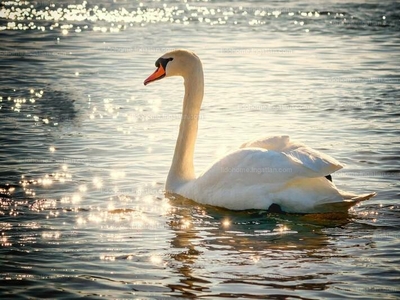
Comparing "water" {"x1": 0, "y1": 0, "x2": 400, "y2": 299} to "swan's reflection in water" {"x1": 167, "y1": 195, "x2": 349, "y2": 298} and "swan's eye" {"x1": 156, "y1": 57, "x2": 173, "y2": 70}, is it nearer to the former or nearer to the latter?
"swan's reflection in water" {"x1": 167, "y1": 195, "x2": 349, "y2": 298}

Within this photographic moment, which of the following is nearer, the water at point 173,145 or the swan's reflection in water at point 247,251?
the swan's reflection in water at point 247,251

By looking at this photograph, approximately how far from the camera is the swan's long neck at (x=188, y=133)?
1088 cm

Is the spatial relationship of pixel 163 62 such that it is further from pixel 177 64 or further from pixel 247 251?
pixel 247 251

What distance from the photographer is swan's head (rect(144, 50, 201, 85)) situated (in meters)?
11.1

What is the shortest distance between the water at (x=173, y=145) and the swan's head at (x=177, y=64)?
1308 millimetres

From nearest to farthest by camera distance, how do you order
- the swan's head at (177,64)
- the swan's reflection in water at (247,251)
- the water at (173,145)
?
the swan's reflection in water at (247,251), the water at (173,145), the swan's head at (177,64)


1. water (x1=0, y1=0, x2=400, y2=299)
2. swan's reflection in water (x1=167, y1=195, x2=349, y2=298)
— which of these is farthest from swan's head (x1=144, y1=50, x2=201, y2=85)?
swan's reflection in water (x1=167, y1=195, x2=349, y2=298)

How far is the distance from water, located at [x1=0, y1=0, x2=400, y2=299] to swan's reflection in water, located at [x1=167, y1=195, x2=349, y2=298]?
24 millimetres

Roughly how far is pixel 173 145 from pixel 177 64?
2.12 m

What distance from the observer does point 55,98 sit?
16266mm

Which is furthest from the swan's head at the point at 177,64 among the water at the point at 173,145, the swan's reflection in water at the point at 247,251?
the swan's reflection in water at the point at 247,251

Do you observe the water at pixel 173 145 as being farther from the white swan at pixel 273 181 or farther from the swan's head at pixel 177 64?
the swan's head at pixel 177 64

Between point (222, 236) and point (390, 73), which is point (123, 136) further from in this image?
point (390, 73)

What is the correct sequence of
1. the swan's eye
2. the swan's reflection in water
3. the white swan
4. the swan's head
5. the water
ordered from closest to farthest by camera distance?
the swan's reflection in water, the water, the white swan, the swan's head, the swan's eye
